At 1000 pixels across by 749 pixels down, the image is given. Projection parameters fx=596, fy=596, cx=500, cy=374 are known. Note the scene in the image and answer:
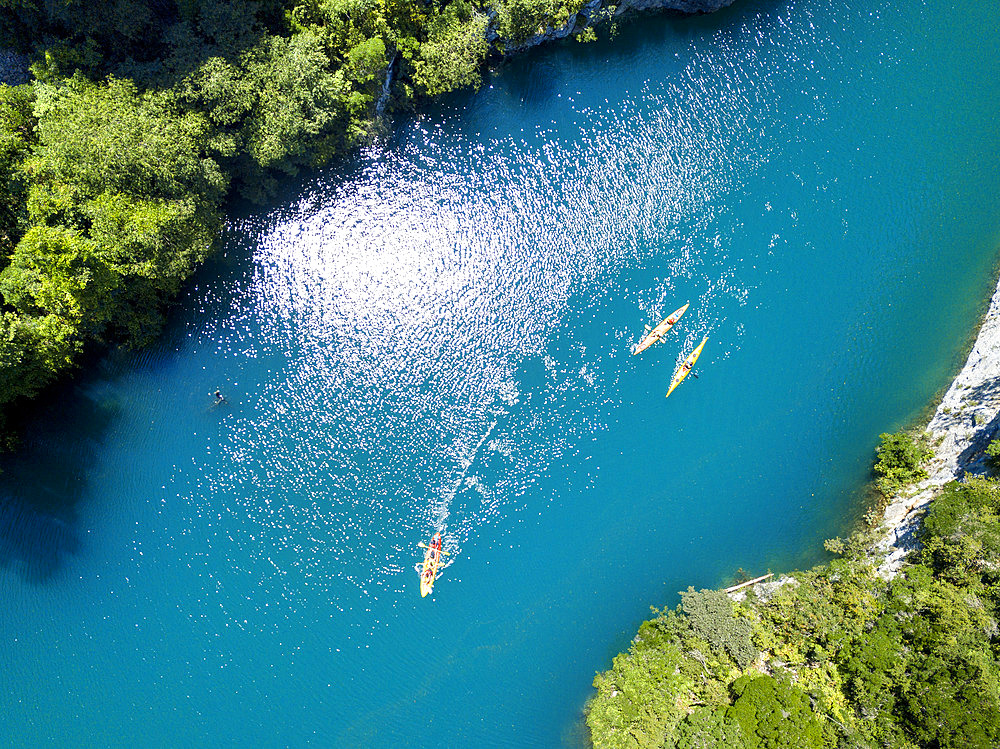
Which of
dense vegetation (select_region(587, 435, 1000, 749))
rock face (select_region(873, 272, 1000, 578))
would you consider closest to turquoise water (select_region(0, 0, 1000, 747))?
rock face (select_region(873, 272, 1000, 578))

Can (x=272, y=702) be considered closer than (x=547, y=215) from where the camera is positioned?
Yes

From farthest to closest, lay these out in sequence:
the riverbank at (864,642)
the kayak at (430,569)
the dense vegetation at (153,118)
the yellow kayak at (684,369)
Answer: the yellow kayak at (684,369), the kayak at (430,569), the riverbank at (864,642), the dense vegetation at (153,118)

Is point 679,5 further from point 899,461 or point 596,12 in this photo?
point 899,461

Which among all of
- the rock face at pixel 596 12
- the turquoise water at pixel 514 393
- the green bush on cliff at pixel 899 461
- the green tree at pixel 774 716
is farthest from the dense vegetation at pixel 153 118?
the green tree at pixel 774 716

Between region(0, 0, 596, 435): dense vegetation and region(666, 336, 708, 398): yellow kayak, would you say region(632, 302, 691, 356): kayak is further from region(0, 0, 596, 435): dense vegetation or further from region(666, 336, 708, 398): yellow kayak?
region(0, 0, 596, 435): dense vegetation

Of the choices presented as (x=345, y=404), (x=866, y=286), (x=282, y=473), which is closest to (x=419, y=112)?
(x=345, y=404)

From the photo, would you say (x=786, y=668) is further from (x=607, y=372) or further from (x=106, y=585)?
(x=106, y=585)

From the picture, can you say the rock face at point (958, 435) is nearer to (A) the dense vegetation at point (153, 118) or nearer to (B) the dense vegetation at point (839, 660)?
(B) the dense vegetation at point (839, 660)
